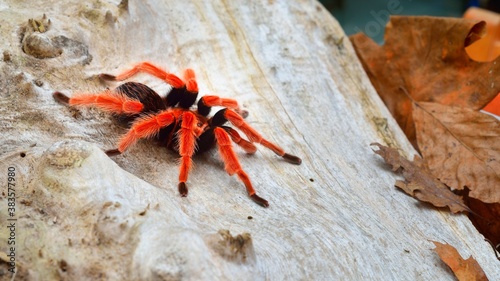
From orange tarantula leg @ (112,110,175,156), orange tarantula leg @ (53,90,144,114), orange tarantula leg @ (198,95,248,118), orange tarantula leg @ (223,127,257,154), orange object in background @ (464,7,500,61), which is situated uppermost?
orange tarantula leg @ (53,90,144,114)

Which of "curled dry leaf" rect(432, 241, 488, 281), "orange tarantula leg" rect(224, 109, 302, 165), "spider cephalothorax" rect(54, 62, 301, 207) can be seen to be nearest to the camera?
"curled dry leaf" rect(432, 241, 488, 281)

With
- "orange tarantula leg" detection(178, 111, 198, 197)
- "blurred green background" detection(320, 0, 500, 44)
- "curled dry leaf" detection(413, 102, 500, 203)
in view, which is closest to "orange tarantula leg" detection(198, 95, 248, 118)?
"orange tarantula leg" detection(178, 111, 198, 197)

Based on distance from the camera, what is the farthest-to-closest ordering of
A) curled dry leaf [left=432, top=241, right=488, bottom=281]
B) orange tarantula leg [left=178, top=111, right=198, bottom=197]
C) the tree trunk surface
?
orange tarantula leg [left=178, top=111, right=198, bottom=197] < curled dry leaf [left=432, top=241, right=488, bottom=281] < the tree trunk surface

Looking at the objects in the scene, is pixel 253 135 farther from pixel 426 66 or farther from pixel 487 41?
pixel 487 41

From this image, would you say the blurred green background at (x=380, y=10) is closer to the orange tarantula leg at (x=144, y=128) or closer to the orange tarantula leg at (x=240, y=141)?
the orange tarantula leg at (x=240, y=141)

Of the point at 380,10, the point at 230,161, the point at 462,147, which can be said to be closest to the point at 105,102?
the point at 230,161

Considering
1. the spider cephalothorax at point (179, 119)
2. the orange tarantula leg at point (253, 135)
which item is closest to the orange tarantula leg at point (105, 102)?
the spider cephalothorax at point (179, 119)

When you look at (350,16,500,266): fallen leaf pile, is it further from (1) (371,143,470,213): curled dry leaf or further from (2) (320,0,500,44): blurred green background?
(2) (320,0,500,44): blurred green background
